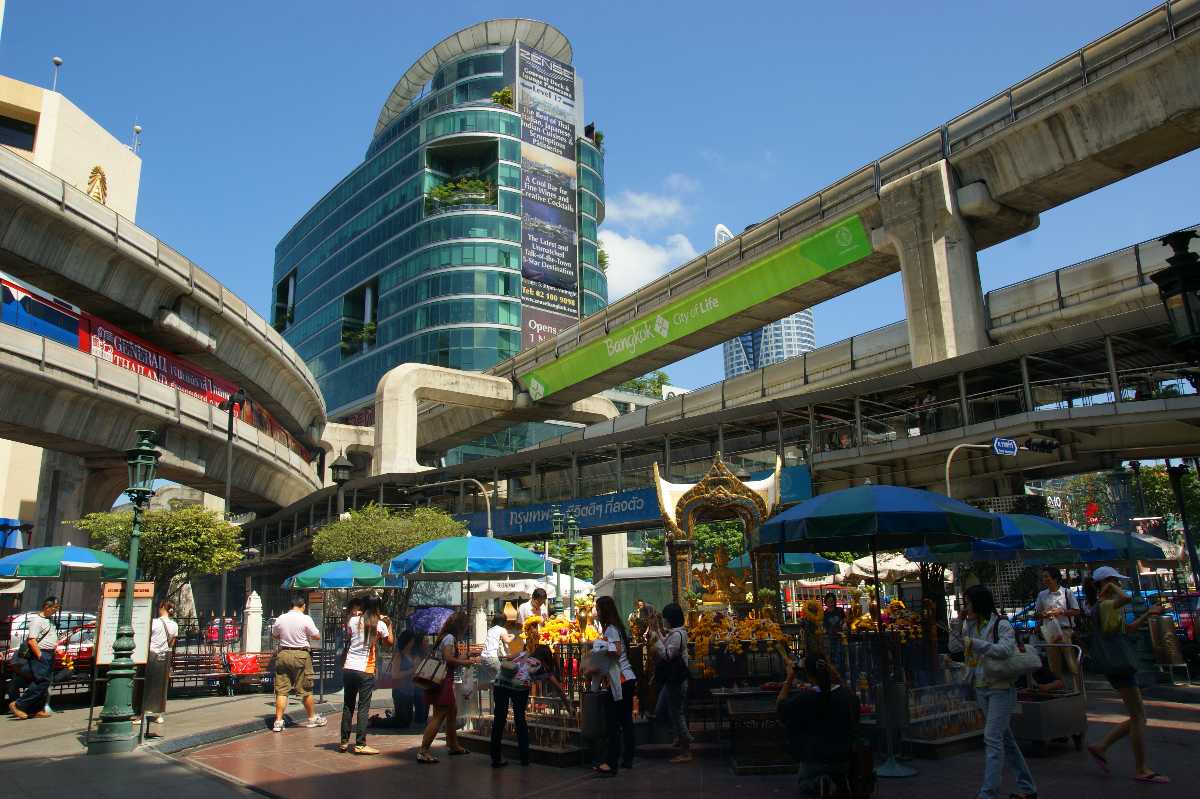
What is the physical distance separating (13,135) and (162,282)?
3701 centimetres

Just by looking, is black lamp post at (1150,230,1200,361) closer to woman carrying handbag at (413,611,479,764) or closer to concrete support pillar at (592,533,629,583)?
woman carrying handbag at (413,611,479,764)

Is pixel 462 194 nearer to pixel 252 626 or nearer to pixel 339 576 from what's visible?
pixel 252 626

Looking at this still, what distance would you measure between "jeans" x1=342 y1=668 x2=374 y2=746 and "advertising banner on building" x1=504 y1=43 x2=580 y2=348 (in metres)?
60.7

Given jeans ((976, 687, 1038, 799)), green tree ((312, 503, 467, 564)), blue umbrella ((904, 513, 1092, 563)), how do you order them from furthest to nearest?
1. green tree ((312, 503, 467, 564))
2. blue umbrella ((904, 513, 1092, 563))
3. jeans ((976, 687, 1038, 799))

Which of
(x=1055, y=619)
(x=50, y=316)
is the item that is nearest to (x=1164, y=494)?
(x=1055, y=619)

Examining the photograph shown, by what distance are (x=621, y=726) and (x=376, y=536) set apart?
22.2 metres

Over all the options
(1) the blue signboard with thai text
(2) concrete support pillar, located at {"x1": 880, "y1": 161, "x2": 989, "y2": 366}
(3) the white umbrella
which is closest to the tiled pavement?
(1) the blue signboard with thai text

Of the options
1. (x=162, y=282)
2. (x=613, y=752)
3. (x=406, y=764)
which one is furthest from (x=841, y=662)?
(x=162, y=282)

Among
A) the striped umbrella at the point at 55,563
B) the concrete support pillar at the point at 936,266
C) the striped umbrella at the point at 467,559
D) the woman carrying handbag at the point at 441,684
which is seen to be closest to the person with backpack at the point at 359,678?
the woman carrying handbag at the point at 441,684

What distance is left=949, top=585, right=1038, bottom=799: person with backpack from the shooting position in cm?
629

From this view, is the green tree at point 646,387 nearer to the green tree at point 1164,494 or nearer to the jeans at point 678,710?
the green tree at point 1164,494

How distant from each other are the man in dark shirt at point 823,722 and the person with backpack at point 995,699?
1032 millimetres

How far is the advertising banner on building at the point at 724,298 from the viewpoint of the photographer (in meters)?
25.1

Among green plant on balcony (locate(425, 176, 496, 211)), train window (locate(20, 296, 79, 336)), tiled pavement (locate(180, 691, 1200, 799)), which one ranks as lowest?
tiled pavement (locate(180, 691, 1200, 799))
